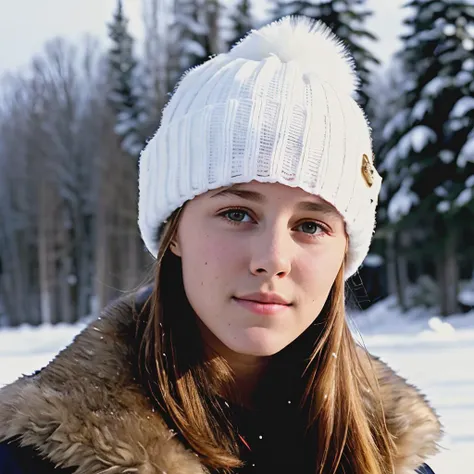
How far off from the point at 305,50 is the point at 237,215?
0.60m

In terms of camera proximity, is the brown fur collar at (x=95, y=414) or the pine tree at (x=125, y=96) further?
the pine tree at (x=125, y=96)

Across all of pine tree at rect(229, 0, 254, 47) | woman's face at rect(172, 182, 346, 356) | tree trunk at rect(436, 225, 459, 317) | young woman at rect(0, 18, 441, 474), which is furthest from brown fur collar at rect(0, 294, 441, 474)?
pine tree at rect(229, 0, 254, 47)

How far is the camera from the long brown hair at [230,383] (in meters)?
1.48

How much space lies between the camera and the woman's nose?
1.38 m

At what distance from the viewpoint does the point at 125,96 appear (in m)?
24.0

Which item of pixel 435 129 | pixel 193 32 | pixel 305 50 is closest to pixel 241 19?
pixel 193 32

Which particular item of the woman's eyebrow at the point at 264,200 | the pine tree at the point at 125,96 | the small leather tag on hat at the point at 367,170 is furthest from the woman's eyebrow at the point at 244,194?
the pine tree at the point at 125,96

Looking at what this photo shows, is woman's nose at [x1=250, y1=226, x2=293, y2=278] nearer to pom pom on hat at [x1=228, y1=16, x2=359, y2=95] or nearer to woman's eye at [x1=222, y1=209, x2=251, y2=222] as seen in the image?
woman's eye at [x1=222, y1=209, x2=251, y2=222]

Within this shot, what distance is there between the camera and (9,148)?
27.2 meters

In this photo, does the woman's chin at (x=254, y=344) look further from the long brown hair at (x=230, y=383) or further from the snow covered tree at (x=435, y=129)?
the snow covered tree at (x=435, y=129)

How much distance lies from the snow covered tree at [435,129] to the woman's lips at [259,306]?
48.0 feet

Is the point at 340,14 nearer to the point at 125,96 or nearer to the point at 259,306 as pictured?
the point at 125,96

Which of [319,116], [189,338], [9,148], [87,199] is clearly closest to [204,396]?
[189,338]

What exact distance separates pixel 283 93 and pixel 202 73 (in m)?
0.27
